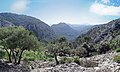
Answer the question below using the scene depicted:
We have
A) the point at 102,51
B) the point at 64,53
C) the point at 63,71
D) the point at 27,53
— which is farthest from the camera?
the point at 102,51

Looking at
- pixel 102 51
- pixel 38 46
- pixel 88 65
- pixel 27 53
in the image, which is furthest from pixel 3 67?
pixel 102 51

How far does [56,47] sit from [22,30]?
12698mm

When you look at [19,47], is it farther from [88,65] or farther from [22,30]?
[88,65]

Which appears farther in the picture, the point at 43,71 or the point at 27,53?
the point at 27,53

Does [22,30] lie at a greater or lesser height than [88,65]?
greater

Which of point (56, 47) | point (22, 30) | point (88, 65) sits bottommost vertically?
point (88, 65)

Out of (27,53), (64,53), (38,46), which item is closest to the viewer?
(38,46)

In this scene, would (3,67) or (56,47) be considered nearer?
(3,67)

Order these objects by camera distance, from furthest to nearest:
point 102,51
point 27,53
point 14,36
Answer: point 102,51 → point 27,53 → point 14,36

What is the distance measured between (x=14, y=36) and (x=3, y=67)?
20.3ft

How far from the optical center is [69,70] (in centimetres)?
4406

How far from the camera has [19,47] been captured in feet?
161

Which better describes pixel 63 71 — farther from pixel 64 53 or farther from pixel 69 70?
pixel 64 53

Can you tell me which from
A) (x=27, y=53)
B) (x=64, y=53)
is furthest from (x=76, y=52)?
(x=27, y=53)
